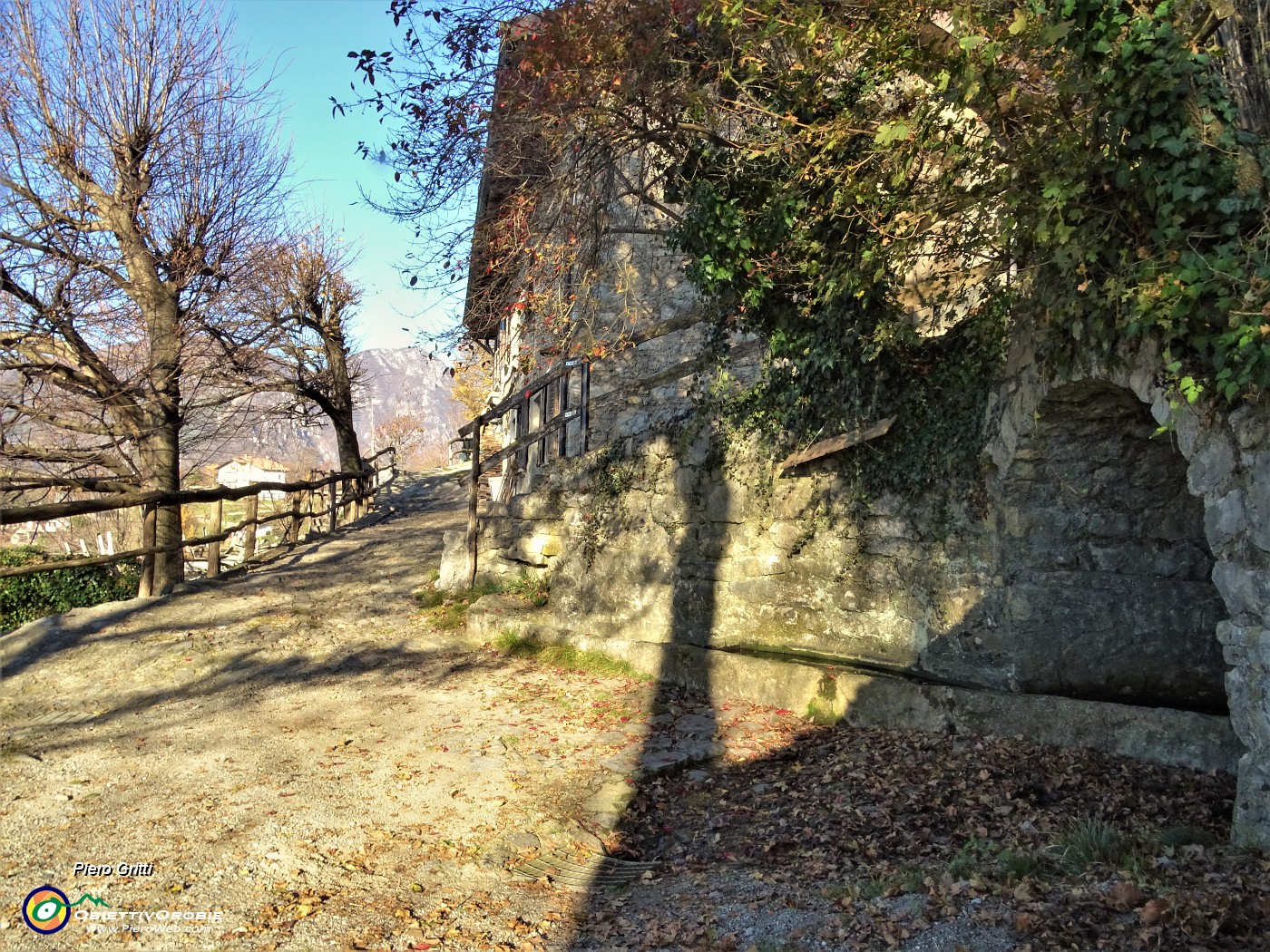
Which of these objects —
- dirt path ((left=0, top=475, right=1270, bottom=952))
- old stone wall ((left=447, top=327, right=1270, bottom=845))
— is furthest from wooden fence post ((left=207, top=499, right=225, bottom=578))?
old stone wall ((left=447, top=327, right=1270, bottom=845))

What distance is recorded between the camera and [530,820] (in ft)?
14.6

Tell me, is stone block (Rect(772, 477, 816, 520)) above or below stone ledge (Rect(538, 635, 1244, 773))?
above

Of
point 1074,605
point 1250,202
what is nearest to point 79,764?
point 1074,605

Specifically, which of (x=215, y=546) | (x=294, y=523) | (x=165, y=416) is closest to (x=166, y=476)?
(x=165, y=416)

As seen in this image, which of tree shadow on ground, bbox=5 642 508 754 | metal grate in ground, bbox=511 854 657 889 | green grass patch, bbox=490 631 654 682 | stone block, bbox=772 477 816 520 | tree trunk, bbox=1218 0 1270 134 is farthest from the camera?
green grass patch, bbox=490 631 654 682

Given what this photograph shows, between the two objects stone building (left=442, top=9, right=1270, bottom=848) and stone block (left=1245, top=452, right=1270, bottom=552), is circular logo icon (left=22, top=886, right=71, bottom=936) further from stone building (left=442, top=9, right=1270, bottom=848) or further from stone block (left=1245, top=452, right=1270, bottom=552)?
stone block (left=1245, top=452, right=1270, bottom=552)

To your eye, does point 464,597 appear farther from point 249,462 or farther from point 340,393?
point 249,462

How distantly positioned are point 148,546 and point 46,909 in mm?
5645

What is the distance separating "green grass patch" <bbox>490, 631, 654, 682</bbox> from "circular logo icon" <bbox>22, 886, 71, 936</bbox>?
13.5 ft

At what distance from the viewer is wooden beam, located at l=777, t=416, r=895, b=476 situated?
5969 millimetres

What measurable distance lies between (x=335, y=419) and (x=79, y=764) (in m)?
14.1

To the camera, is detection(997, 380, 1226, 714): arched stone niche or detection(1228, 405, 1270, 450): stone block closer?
detection(1228, 405, 1270, 450): stone block

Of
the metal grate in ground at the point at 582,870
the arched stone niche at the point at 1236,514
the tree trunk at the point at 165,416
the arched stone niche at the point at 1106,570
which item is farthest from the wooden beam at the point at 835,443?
the tree trunk at the point at 165,416

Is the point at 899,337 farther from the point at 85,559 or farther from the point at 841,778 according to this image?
the point at 85,559
